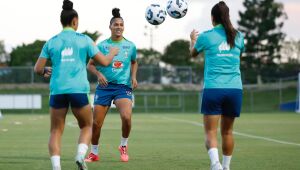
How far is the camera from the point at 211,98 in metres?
10.3

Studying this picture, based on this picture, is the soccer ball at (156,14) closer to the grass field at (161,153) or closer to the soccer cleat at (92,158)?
the grass field at (161,153)

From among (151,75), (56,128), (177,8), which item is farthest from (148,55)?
(56,128)

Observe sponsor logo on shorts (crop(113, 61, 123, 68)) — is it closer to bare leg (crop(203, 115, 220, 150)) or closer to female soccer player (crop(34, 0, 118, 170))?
female soccer player (crop(34, 0, 118, 170))

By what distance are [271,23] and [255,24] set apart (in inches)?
75.7

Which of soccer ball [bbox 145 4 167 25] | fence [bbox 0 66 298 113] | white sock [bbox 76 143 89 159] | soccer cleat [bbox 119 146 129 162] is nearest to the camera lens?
white sock [bbox 76 143 89 159]

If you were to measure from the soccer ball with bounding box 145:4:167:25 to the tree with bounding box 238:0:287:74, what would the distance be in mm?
83093

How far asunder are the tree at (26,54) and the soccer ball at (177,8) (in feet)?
190

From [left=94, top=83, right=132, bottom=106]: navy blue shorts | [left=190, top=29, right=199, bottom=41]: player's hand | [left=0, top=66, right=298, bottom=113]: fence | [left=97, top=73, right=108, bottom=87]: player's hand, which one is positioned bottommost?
[left=0, top=66, right=298, bottom=113]: fence

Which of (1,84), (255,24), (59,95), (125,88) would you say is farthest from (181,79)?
(59,95)

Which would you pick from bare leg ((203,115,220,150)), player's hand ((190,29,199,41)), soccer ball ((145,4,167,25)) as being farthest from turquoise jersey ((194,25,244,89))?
soccer ball ((145,4,167,25))

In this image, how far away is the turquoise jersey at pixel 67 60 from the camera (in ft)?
32.7

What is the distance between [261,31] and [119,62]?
3380 inches

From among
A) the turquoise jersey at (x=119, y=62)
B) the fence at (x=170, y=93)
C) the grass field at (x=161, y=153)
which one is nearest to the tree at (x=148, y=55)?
the fence at (x=170, y=93)

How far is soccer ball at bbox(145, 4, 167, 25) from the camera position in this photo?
540 inches
